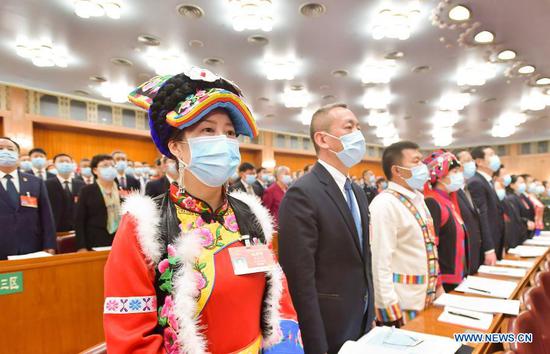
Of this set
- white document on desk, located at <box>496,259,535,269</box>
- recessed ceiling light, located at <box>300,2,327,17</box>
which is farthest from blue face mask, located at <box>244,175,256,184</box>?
white document on desk, located at <box>496,259,535,269</box>

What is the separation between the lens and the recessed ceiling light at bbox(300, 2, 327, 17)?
4.45m

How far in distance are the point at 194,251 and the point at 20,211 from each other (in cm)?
285

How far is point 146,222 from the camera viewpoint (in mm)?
891

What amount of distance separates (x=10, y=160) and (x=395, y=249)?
3.23m

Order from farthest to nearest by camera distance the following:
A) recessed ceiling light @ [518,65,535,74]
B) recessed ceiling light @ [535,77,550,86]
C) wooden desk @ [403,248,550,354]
A: recessed ceiling light @ [535,77,550,86] → recessed ceiling light @ [518,65,535,74] → wooden desk @ [403,248,550,354]

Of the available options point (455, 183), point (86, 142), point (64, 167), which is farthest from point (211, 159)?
point (86, 142)

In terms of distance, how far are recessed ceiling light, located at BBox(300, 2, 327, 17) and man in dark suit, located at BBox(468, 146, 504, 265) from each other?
264 centimetres

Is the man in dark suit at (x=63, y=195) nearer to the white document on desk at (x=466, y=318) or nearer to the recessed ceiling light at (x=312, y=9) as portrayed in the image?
the recessed ceiling light at (x=312, y=9)

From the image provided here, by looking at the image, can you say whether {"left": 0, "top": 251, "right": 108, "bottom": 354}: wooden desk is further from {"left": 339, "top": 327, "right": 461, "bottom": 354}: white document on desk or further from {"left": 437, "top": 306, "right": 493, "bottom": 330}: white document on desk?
{"left": 437, "top": 306, "right": 493, "bottom": 330}: white document on desk

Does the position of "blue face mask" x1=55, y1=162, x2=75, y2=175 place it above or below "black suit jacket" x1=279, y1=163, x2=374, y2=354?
above

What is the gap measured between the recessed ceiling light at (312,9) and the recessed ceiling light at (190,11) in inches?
53.6

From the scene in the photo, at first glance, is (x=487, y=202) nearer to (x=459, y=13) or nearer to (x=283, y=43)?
(x=459, y=13)

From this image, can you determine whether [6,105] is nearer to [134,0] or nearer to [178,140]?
[134,0]

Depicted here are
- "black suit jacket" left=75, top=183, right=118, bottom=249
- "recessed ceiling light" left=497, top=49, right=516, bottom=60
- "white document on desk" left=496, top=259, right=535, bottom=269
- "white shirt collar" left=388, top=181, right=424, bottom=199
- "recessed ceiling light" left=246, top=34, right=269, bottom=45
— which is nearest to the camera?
"white shirt collar" left=388, top=181, right=424, bottom=199
